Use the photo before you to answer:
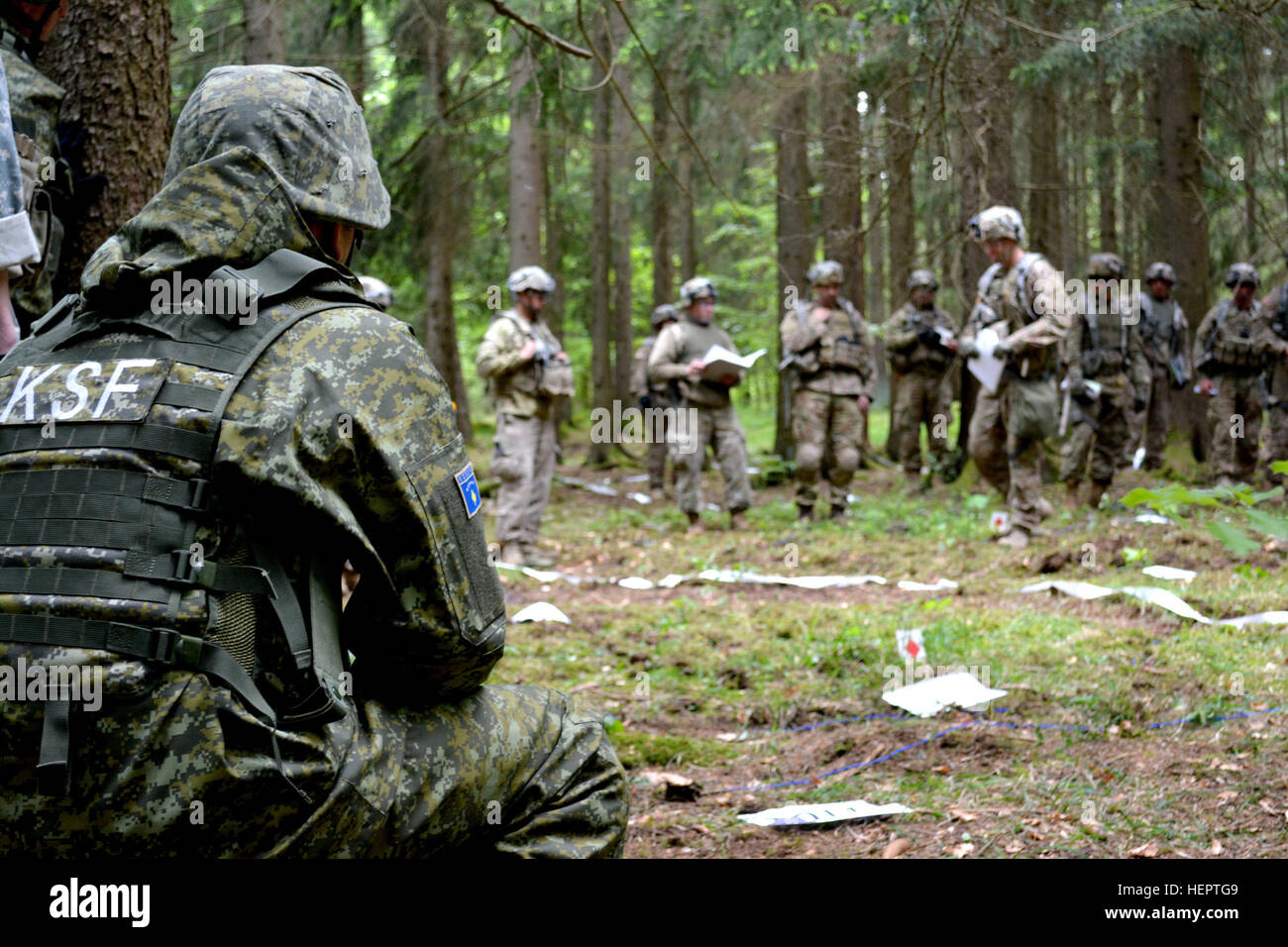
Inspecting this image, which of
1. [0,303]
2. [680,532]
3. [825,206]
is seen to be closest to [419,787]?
[0,303]

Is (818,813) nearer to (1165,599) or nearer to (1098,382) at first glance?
(1165,599)

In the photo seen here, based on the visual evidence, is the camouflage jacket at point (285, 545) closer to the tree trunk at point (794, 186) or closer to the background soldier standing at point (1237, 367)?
the background soldier standing at point (1237, 367)

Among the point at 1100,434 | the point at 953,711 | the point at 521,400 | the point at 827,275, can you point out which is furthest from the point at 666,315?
the point at 953,711

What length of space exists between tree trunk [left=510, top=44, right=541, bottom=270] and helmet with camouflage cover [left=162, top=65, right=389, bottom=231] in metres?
9.76

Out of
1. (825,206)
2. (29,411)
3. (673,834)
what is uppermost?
(825,206)

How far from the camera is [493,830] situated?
8.16ft

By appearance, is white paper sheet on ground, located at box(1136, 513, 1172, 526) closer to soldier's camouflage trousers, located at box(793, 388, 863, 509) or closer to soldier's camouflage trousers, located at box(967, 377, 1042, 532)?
soldier's camouflage trousers, located at box(967, 377, 1042, 532)

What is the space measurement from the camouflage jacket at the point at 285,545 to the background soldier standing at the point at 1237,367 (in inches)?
457

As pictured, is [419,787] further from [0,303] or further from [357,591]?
[0,303]

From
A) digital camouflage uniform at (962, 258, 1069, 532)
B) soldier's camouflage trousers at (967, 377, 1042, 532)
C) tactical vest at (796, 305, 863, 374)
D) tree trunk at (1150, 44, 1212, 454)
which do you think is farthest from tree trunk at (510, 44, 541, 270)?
tree trunk at (1150, 44, 1212, 454)

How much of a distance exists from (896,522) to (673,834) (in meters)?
7.46

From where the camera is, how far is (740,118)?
16047mm

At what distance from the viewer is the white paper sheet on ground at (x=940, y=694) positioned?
4699mm

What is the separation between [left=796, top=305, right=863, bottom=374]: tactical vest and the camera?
445 inches
